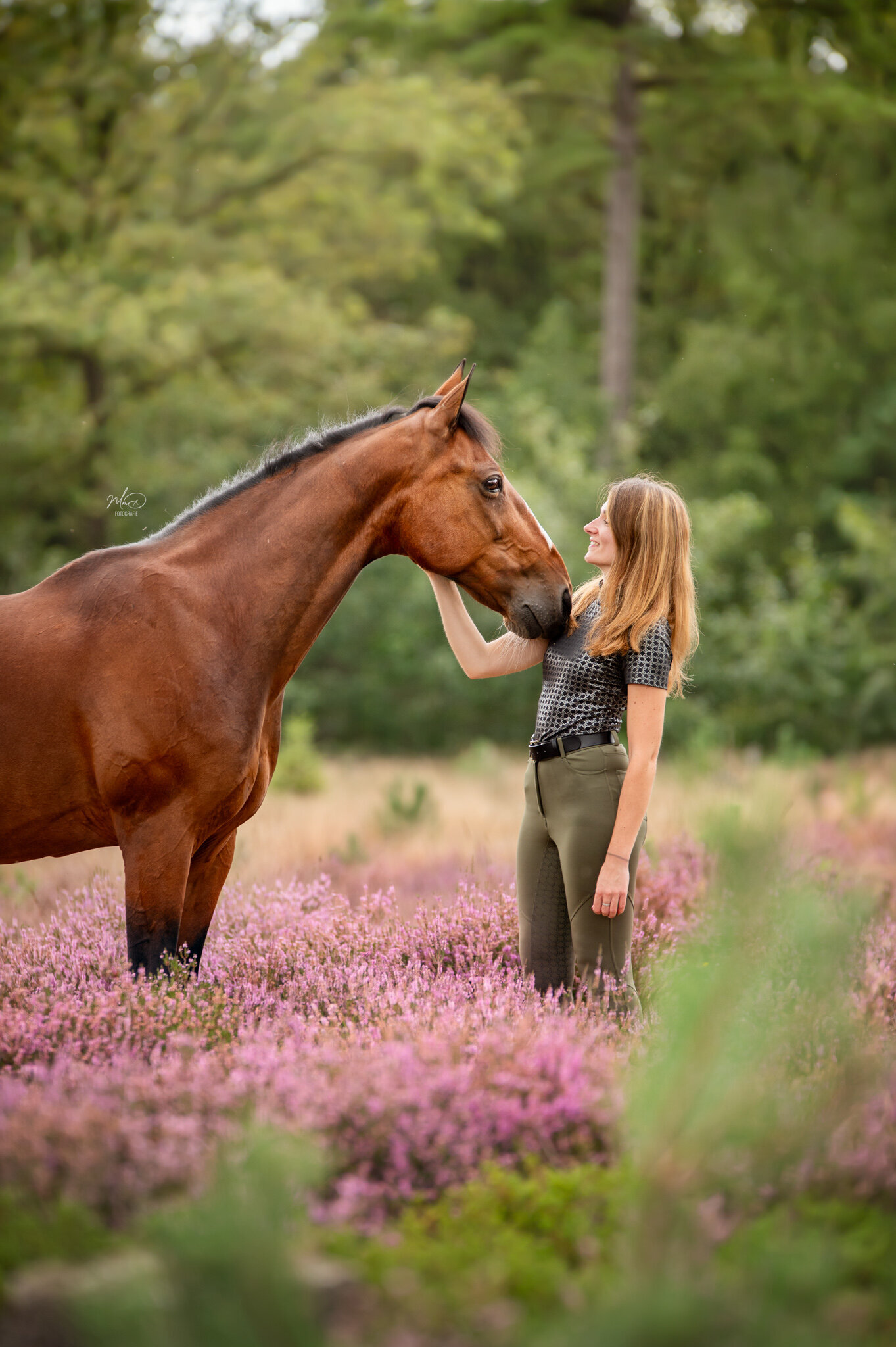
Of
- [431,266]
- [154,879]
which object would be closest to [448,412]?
[154,879]

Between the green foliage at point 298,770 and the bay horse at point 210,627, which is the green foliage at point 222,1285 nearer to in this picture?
the bay horse at point 210,627

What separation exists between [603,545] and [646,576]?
26 cm

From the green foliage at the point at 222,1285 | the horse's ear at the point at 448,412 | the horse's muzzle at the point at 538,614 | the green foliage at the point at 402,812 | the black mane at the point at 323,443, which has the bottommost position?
the green foliage at the point at 402,812

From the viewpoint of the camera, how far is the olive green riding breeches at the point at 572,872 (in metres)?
3.35

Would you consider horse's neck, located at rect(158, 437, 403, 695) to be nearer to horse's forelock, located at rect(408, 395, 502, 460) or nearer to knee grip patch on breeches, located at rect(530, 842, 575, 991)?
horse's forelock, located at rect(408, 395, 502, 460)

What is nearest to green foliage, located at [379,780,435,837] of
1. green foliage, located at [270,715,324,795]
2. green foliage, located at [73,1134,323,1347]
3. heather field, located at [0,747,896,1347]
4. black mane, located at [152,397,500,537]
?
green foliage, located at [270,715,324,795]

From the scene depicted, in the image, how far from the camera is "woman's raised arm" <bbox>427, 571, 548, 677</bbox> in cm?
369

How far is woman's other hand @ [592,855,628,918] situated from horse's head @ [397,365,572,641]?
0.79 meters

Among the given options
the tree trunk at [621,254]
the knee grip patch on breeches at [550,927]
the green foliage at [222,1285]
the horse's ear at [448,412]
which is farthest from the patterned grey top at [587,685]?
the tree trunk at [621,254]

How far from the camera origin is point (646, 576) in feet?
11.1

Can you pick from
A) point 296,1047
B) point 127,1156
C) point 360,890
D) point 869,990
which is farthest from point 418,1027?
point 360,890

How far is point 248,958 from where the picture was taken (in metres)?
3.84

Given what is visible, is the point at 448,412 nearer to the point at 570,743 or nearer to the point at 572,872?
the point at 570,743

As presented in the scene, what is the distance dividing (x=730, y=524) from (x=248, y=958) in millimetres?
11371
